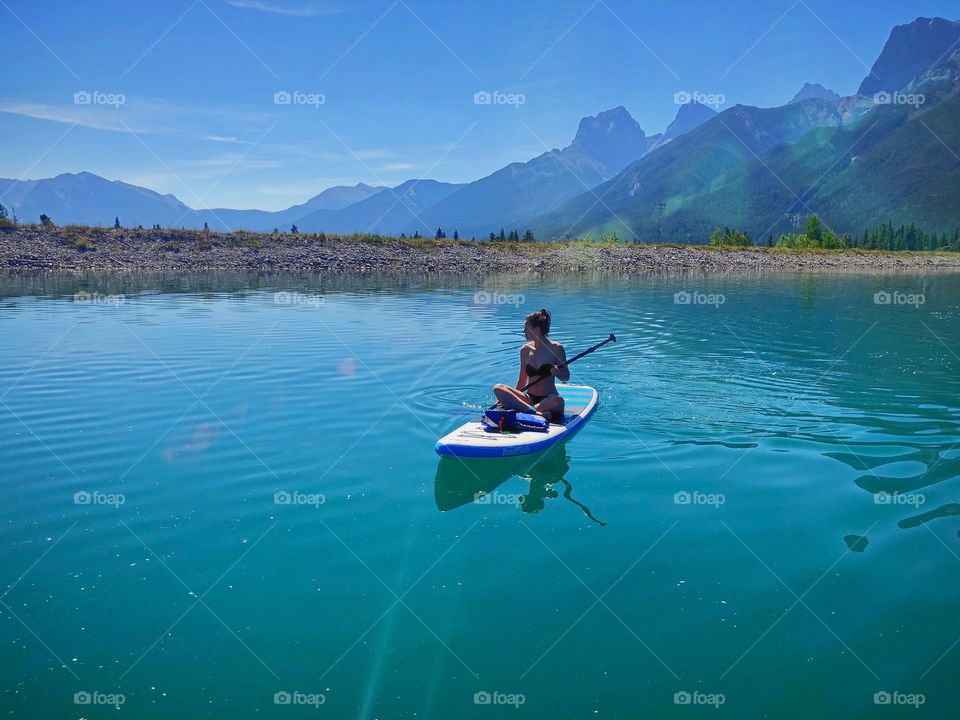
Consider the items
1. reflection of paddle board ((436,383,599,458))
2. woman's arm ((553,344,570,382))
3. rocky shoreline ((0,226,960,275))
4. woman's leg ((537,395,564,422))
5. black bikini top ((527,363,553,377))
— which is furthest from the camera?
rocky shoreline ((0,226,960,275))

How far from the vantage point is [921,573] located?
8.17 meters

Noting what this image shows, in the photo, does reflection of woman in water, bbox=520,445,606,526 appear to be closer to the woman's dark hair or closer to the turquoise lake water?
the turquoise lake water

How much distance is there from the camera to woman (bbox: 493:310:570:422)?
44.6 feet

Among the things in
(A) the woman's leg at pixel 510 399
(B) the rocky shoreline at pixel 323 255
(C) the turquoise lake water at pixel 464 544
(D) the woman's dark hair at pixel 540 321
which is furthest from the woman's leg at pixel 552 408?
(B) the rocky shoreline at pixel 323 255

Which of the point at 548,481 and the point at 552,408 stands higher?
the point at 552,408

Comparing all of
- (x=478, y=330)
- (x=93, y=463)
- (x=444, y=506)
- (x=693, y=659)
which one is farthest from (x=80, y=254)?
(x=693, y=659)

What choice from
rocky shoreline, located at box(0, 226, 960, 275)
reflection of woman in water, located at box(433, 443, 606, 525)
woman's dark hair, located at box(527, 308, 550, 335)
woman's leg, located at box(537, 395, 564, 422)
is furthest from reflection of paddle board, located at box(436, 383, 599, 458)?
rocky shoreline, located at box(0, 226, 960, 275)

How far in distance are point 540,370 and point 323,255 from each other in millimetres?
53131

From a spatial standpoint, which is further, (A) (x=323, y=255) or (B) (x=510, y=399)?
(A) (x=323, y=255)

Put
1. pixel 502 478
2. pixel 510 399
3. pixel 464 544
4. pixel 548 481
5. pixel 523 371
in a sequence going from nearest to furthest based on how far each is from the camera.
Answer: pixel 464 544
pixel 548 481
pixel 502 478
pixel 510 399
pixel 523 371

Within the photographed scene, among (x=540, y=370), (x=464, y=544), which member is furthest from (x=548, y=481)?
(x=540, y=370)

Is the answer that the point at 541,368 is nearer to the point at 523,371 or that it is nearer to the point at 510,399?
the point at 523,371

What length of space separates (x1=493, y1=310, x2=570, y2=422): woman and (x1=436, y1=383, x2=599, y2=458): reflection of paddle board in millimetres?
438

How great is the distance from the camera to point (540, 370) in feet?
45.9
